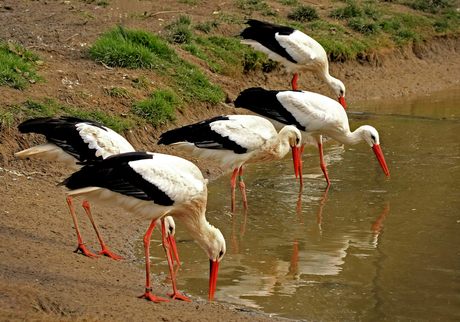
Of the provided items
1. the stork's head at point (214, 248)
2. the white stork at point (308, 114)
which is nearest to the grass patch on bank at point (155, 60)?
the white stork at point (308, 114)

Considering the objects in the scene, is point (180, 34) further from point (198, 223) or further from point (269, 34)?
point (198, 223)

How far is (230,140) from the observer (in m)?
6.59

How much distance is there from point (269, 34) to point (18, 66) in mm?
4403

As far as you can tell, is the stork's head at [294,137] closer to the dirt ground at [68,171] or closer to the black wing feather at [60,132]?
the dirt ground at [68,171]

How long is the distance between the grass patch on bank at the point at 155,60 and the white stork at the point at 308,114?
4.74 ft

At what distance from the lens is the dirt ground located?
148 inches

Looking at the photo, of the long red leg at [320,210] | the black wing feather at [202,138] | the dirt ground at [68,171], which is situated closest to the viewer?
the dirt ground at [68,171]

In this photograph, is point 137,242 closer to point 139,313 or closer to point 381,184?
point 139,313

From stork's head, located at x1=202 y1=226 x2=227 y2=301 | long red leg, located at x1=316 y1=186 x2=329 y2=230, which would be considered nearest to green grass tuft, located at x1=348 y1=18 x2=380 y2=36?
long red leg, located at x1=316 y1=186 x2=329 y2=230

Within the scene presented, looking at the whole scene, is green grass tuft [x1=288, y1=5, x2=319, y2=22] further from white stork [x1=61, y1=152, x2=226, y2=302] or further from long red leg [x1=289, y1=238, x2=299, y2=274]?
white stork [x1=61, y1=152, x2=226, y2=302]

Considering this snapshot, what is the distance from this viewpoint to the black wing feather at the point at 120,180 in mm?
4332

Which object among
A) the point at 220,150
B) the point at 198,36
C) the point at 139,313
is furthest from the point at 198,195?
the point at 198,36

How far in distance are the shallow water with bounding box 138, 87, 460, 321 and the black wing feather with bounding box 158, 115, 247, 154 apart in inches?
28.4

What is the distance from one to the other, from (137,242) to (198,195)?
1412 mm
